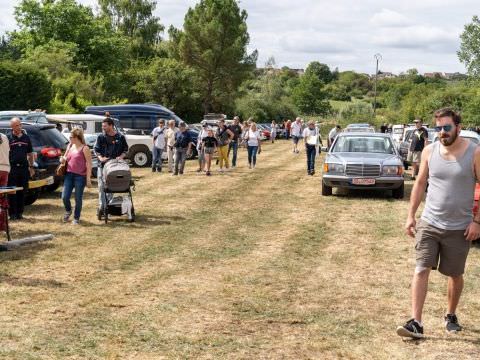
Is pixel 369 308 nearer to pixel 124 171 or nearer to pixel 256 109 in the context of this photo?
pixel 124 171

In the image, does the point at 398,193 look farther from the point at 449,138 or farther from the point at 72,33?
the point at 72,33

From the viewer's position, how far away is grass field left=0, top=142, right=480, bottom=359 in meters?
5.73

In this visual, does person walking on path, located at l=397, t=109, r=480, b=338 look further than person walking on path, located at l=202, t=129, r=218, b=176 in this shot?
No

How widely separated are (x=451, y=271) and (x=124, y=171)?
23.7 feet

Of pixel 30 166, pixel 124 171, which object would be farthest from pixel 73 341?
pixel 30 166

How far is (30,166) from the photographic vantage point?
1241 centimetres

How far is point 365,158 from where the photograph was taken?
623 inches

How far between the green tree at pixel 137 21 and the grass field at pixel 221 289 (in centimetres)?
5682

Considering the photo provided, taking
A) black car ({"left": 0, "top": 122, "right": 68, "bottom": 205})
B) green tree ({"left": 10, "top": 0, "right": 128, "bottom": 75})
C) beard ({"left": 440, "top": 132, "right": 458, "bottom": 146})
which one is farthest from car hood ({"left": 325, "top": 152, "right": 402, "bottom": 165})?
green tree ({"left": 10, "top": 0, "right": 128, "bottom": 75})

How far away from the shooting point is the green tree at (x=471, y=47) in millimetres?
90188

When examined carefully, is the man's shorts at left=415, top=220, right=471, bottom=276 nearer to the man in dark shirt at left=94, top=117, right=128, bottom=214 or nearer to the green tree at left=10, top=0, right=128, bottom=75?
the man in dark shirt at left=94, top=117, right=128, bottom=214

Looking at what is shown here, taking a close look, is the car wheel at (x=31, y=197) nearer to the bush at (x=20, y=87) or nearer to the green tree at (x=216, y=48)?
the bush at (x=20, y=87)

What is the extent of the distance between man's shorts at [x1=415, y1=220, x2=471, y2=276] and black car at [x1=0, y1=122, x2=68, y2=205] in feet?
31.2

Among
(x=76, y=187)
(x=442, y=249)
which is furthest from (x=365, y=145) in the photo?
(x=442, y=249)
